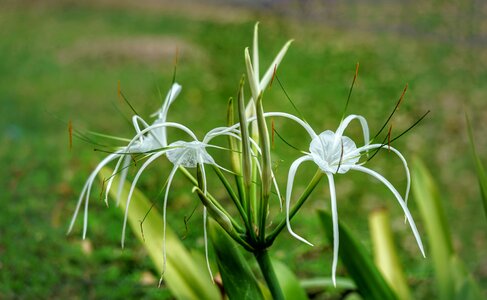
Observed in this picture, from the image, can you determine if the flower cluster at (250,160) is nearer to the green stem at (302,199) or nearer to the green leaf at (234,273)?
the green stem at (302,199)

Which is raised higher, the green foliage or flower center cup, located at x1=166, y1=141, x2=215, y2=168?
flower center cup, located at x1=166, y1=141, x2=215, y2=168

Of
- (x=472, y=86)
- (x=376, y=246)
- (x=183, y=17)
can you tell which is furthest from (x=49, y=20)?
(x=376, y=246)

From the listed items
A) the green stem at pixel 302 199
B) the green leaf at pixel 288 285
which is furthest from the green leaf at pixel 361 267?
the green stem at pixel 302 199

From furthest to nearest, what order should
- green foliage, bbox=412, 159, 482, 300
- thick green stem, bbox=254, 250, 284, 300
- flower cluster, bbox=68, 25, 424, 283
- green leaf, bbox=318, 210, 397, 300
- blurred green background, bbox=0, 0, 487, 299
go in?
1. blurred green background, bbox=0, 0, 487, 299
2. green foliage, bbox=412, 159, 482, 300
3. green leaf, bbox=318, 210, 397, 300
4. thick green stem, bbox=254, 250, 284, 300
5. flower cluster, bbox=68, 25, 424, 283

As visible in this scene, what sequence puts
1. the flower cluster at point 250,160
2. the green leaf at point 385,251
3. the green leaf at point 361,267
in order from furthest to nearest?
the green leaf at point 385,251
the green leaf at point 361,267
the flower cluster at point 250,160

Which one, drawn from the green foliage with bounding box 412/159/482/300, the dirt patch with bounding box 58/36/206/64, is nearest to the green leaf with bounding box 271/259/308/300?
the green foliage with bounding box 412/159/482/300

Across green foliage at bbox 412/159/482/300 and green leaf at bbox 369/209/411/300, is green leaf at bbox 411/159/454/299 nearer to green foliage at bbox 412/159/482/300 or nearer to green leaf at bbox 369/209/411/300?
green foliage at bbox 412/159/482/300
